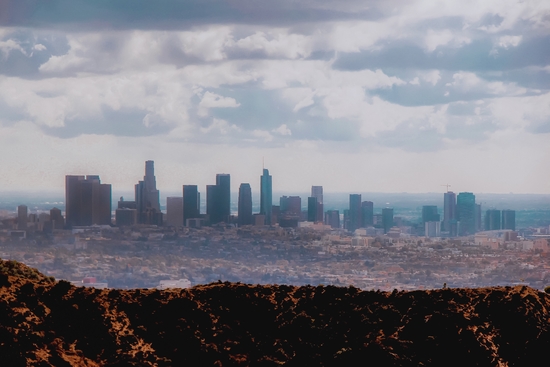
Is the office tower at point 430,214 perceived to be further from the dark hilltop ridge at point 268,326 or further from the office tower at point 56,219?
the dark hilltop ridge at point 268,326

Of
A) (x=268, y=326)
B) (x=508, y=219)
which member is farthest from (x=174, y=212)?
(x=268, y=326)

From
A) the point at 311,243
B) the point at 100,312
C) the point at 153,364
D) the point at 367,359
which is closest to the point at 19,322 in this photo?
the point at 100,312

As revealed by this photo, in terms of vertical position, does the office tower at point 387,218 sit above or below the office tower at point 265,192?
below

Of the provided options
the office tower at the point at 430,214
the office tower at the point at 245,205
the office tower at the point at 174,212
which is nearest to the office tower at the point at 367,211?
the office tower at the point at 430,214

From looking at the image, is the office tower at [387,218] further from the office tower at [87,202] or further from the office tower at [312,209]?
the office tower at [87,202]

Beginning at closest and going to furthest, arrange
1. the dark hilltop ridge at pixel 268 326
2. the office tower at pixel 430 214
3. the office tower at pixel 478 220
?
the dark hilltop ridge at pixel 268 326 → the office tower at pixel 430 214 → the office tower at pixel 478 220

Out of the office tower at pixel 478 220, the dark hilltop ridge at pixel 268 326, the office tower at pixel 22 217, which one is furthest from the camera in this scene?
the office tower at pixel 478 220

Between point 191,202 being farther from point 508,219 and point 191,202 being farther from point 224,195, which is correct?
point 508,219

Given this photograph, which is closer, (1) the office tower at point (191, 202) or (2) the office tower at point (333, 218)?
(1) the office tower at point (191, 202)
